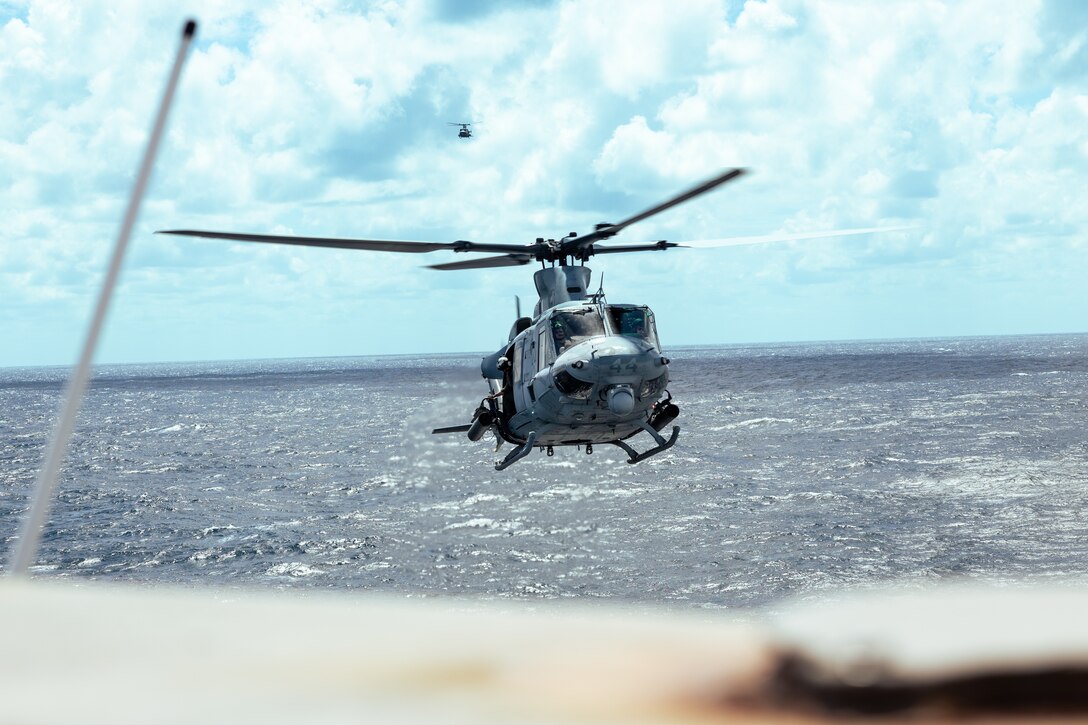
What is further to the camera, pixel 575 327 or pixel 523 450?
pixel 523 450

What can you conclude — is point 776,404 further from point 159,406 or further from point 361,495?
point 159,406

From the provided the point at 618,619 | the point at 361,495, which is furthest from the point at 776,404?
the point at 618,619

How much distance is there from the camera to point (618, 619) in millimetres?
2814

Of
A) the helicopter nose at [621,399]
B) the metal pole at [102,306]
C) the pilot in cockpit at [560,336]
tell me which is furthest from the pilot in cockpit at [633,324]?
the metal pole at [102,306]

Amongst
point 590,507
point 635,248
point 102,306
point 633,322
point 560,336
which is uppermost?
point 635,248

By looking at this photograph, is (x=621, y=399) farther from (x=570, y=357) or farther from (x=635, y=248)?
(x=635, y=248)

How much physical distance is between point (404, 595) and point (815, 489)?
103 feet

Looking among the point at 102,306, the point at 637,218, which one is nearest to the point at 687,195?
the point at 637,218

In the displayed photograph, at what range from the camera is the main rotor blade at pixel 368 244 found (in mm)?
16663

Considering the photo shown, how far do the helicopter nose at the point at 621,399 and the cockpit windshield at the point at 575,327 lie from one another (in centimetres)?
139

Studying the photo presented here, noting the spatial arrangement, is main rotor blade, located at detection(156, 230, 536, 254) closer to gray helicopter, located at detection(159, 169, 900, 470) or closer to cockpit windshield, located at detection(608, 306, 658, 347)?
gray helicopter, located at detection(159, 169, 900, 470)

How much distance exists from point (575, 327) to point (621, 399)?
2.00m

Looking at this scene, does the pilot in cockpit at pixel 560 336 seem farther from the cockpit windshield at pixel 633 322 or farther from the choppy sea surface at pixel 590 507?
the choppy sea surface at pixel 590 507

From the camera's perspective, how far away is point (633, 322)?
19.8 m
